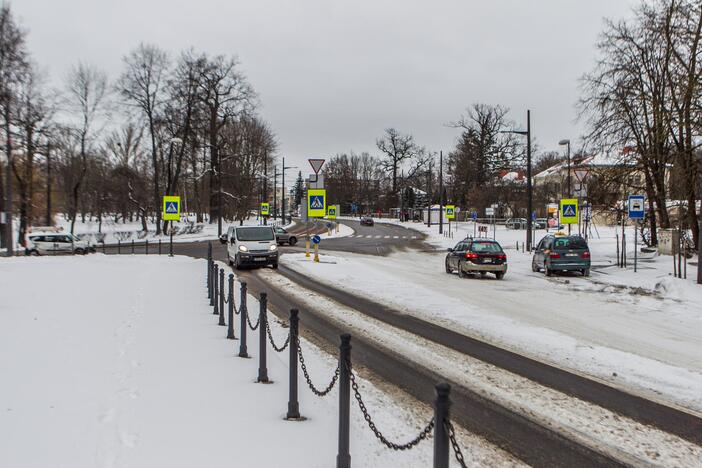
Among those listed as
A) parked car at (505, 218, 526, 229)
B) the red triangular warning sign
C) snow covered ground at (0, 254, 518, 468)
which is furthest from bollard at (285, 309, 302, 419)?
parked car at (505, 218, 526, 229)

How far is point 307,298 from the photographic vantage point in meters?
15.5

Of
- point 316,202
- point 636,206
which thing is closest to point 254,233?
point 316,202

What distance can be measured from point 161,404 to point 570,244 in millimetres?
20883

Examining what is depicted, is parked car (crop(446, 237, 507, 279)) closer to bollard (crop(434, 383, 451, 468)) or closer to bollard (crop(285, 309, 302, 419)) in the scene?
bollard (crop(285, 309, 302, 419))

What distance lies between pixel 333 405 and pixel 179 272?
1693 cm

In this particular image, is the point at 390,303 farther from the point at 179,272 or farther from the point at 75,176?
the point at 75,176

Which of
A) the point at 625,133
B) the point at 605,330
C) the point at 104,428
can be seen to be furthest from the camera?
the point at 625,133

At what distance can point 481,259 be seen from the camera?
2225cm

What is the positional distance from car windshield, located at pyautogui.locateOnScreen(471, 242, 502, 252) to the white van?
864cm

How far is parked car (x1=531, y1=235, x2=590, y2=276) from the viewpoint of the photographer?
2325 cm

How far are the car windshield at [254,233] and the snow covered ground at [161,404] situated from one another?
1438cm

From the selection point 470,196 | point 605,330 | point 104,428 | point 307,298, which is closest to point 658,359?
point 605,330

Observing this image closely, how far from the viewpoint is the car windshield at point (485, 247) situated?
22.5m

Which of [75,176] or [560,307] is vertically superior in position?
[75,176]
